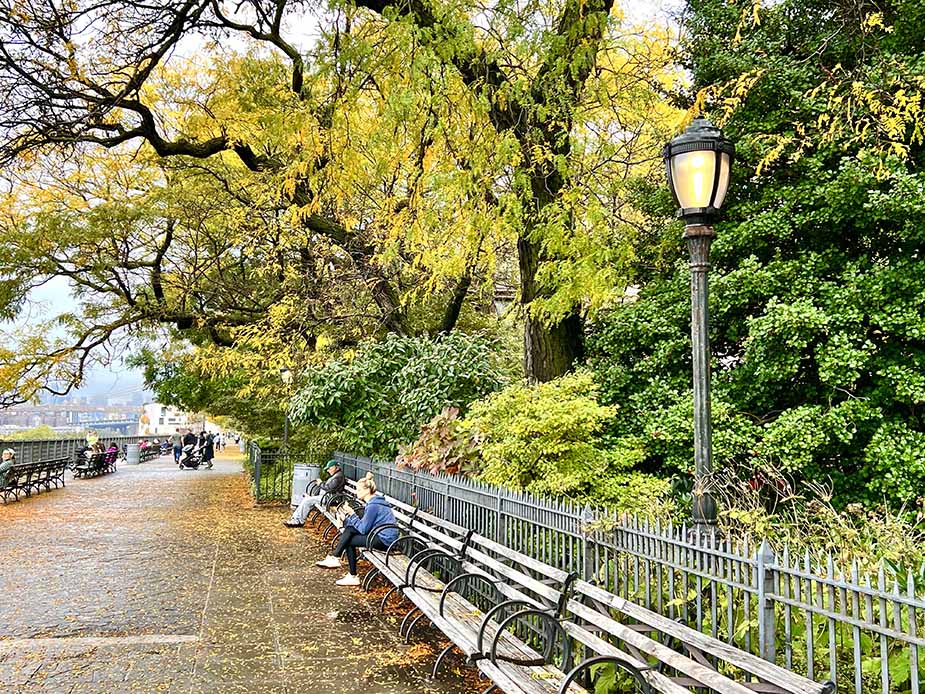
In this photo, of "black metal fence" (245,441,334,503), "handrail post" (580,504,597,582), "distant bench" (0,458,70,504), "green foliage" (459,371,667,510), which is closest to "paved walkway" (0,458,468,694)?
"handrail post" (580,504,597,582)

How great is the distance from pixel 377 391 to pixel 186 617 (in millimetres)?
6360

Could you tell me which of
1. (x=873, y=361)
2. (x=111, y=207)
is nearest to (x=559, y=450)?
(x=873, y=361)

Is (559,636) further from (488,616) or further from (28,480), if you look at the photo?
(28,480)

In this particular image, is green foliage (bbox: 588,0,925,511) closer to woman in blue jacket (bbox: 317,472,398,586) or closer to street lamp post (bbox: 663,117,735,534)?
street lamp post (bbox: 663,117,735,534)

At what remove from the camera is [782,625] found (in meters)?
4.65

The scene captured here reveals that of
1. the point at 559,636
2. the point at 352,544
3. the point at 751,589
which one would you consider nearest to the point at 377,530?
the point at 352,544

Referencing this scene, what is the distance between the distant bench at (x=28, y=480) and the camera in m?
19.3

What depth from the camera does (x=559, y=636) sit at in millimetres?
5738

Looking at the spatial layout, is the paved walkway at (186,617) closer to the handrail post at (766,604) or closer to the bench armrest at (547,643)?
the bench armrest at (547,643)

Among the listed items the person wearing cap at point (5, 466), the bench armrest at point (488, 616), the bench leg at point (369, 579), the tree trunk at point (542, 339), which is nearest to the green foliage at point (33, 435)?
the person wearing cap at point (5, 466)

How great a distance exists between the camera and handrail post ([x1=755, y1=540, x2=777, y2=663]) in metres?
3.98

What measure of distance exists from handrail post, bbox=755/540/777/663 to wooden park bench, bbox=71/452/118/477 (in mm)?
29569

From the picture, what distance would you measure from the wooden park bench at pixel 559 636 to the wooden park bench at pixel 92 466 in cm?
2465

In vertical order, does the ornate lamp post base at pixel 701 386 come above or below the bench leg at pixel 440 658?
above
